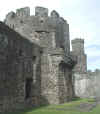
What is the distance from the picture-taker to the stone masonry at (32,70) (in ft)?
36.5

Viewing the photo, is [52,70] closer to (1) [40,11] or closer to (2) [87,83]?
(1) [40,11]

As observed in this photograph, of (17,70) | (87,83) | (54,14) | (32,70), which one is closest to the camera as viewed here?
(17,70)

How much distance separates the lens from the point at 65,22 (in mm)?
25859

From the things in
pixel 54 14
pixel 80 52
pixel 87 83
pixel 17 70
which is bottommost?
pixel 87 83

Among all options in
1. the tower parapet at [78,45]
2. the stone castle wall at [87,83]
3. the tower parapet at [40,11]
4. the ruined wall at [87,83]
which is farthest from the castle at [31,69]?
the tower parapet at [78,45]

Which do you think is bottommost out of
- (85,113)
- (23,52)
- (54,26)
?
(85,113)

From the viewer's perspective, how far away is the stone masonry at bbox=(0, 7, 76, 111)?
1112 cm

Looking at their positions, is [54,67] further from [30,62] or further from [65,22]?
[65,22]

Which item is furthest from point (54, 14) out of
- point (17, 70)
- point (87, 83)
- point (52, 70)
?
point (17, 70)

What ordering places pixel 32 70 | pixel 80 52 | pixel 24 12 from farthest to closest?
1. pixel 80 52
2. pixel 24 12
3. pixel 32 70

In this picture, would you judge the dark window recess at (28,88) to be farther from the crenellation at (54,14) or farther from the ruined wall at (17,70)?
the crenellation at (54,14)

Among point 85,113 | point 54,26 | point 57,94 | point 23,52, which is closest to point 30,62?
point 23,52

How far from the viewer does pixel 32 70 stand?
Result: 14.0 metres

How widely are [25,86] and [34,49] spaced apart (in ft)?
9.61
